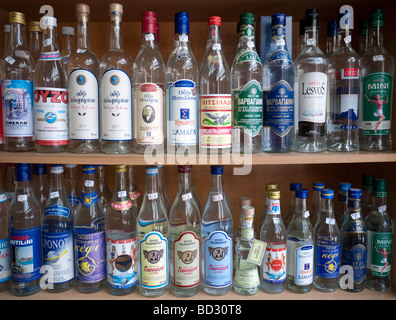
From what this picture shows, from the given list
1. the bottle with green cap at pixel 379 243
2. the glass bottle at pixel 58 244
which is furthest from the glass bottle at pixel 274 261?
the glass bottle at pixel 58 244

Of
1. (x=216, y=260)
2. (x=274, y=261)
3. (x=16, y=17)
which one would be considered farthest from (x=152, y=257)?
(x=16, y=17)

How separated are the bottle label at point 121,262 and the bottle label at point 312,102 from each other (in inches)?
25.1

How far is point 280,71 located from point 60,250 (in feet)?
2.87

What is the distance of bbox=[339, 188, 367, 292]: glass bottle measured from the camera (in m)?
1.05

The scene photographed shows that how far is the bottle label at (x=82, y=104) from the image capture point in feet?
3.16

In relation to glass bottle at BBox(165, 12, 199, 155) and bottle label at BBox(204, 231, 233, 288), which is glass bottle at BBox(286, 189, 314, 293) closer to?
bottle label at BBox(204, 231, 233, 288)

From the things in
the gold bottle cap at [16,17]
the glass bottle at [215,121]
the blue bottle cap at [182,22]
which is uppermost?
the gold bottle cap at [16,17]

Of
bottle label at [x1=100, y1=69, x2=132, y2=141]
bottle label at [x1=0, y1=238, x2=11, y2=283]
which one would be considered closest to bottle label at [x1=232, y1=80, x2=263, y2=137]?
bottle label at [x1=100, y1=69, x2=132, y2=141]

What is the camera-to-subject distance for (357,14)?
1.14 metres

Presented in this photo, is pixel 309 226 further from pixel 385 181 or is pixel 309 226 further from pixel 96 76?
pixel 96 76

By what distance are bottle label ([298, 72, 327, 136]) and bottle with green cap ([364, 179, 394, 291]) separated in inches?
10.6

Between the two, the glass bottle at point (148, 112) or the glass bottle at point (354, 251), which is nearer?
the glass bottle at point (148, 112)

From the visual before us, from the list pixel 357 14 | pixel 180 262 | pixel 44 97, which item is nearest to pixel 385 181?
pixel 357 14

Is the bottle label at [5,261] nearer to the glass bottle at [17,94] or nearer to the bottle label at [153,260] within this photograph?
the glass bottle at [17,94]
